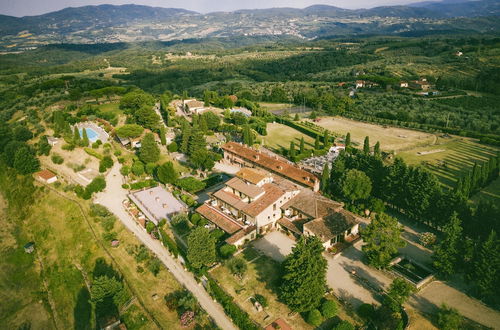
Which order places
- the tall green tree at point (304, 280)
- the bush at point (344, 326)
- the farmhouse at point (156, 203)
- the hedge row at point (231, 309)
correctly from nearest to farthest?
the bush at point (344, 326), the hedge row at point (231, 309), the tall green tree at point (304, 280), the farmhouse at point (156, 203)

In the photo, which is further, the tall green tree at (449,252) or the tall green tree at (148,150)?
the tall green tree at (148,150)

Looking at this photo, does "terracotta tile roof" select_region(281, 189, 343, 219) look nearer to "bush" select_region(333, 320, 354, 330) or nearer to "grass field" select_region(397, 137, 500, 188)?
"bush" select_region(333, 320, 354, 330)

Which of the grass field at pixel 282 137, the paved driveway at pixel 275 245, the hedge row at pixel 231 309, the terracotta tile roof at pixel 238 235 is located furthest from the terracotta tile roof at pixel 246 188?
the grass field at pixel 282 137

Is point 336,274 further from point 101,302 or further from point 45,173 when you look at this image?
point 45,173

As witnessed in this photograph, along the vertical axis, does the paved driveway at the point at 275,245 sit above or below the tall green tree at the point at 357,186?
below

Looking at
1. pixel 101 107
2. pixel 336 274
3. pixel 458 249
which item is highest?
pixel 101 107

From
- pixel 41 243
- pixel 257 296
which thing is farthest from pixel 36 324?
pixel 257 296

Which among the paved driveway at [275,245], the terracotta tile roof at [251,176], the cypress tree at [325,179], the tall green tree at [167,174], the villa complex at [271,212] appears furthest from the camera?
the tall green tree at [167,174]

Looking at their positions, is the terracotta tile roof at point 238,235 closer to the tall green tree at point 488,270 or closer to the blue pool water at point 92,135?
the tall green tree at point 488,270
